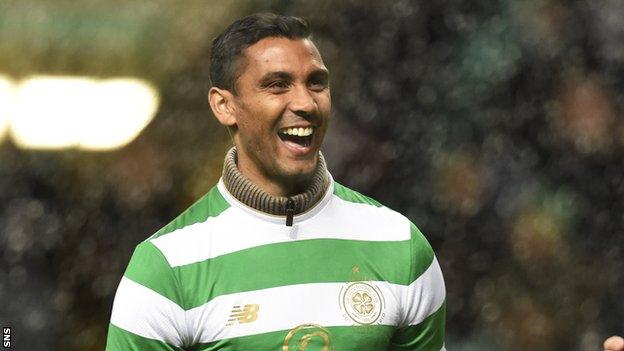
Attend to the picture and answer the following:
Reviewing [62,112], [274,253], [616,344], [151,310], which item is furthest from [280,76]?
[62,112]

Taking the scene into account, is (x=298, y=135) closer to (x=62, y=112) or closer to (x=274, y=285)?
(x=274, y=285)

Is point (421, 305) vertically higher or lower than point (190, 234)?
lower

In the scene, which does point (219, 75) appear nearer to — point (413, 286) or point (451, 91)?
point (413, 286)

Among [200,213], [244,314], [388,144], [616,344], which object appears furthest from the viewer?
[388,144]

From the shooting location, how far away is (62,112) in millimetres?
2109

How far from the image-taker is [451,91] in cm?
229

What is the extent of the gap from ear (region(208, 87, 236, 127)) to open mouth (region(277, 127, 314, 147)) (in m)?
0.08

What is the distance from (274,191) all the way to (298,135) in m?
0.08

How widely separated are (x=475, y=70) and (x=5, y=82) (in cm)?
95

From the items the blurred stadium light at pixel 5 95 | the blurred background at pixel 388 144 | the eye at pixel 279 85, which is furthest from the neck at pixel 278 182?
the blurred stadium light at pixel 5 95

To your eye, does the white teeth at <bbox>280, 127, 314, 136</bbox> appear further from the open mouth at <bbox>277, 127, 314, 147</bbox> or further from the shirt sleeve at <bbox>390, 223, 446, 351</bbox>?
the shirt sleeve at <bbox>390, 223, 446, 351</bbox>

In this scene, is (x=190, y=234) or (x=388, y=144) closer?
(x=190, y=234)

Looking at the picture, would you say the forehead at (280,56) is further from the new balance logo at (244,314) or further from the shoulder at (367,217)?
the new balance logo at (244,314)

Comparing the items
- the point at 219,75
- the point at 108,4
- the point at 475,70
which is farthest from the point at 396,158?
the point at 219,75
